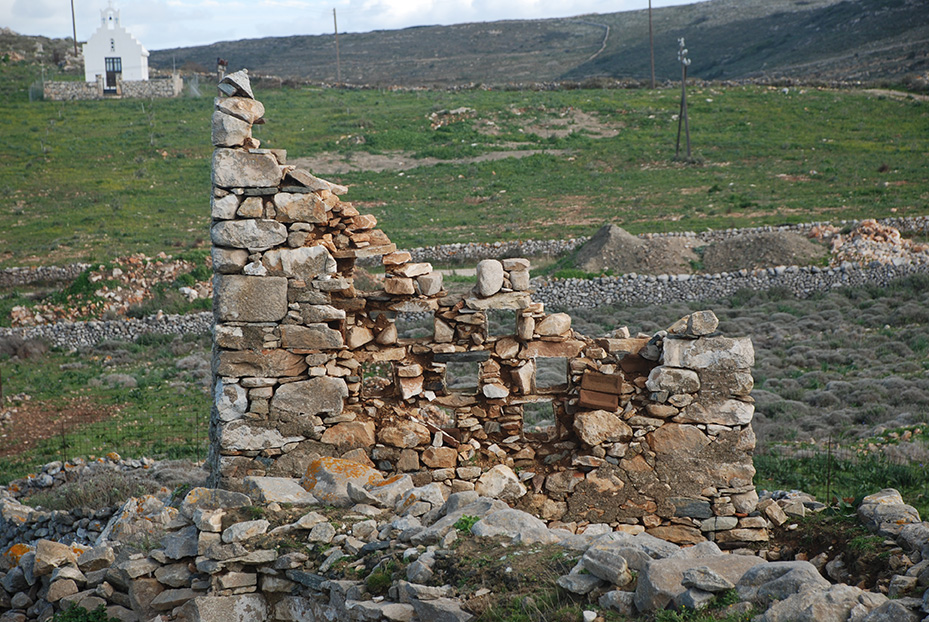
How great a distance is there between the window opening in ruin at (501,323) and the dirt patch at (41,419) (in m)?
9.07

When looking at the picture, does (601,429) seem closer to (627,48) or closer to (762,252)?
(762,252)

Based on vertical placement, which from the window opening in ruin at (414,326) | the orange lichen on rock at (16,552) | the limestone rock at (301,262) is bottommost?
the window opening in ruin at (414,326)

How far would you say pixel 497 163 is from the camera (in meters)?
40.5

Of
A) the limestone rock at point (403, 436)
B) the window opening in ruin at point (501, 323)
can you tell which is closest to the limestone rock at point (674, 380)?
the limestone rock at point (403, 436)

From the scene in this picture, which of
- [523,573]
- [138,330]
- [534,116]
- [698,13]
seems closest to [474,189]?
[534,116]

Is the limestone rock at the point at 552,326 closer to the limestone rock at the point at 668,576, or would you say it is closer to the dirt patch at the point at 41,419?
the limestone rock at the point at 668,576

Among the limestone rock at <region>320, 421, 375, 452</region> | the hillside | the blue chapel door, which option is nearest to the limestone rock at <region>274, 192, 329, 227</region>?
the limestone rock at <region>320, 421, 375, 452</region>

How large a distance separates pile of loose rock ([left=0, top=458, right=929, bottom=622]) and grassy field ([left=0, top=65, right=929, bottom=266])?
23.1 m

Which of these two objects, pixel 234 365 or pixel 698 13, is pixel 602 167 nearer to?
pixel 234 365

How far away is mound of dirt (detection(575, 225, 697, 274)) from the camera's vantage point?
86.7ft

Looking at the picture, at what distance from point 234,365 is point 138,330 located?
17856 millimetres

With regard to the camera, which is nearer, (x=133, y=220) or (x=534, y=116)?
(x=133, y=220)

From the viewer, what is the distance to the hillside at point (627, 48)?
72.1m

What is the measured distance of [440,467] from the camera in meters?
7.98
